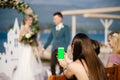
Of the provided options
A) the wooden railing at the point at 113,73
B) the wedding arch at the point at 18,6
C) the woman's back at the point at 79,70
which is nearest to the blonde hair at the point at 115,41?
the wooden railing at the point at 113,73

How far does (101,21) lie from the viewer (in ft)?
24.9

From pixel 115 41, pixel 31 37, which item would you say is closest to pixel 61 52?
pixel 115 41

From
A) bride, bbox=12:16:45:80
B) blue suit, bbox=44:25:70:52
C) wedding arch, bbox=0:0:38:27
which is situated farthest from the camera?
blue suit, bbox=44:25:70:52

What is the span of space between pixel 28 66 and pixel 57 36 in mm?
766

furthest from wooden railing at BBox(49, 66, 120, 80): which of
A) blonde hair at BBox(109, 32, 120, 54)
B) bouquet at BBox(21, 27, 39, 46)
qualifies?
bouquet at BBox(21, 27, 39, 46)

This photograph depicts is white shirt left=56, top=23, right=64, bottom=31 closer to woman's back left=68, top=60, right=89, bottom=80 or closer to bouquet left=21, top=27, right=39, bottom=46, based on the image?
bouquet left=21, top=27, right=39, bottom=46

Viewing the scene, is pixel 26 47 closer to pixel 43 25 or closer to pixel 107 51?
pixel 43 25

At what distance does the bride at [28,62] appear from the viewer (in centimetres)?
630

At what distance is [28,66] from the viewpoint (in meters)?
6.43

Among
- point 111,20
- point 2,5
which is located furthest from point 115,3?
point 2,5

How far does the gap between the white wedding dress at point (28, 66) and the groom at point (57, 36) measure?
0.27 m

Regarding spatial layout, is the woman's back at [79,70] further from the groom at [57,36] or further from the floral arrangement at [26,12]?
the groom at [57,36]

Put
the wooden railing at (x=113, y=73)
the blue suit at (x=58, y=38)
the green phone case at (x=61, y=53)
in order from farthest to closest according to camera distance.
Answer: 1. the blue suit at (x=58, y=38)
2. the wooden railing at (x=113, y=73)
3. the green phone case at (x=61, y=53)

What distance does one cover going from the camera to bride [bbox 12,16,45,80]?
6.30 meters
